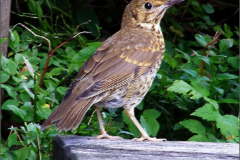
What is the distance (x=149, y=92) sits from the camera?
3977mm

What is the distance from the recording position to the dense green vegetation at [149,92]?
3.22 metres

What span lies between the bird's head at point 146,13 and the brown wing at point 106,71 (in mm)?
150

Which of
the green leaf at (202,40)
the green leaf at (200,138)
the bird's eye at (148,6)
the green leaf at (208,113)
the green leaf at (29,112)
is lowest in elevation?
the green leaf at (200,138)

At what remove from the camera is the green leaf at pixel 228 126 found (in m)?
3.17

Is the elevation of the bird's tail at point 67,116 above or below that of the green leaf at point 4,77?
below

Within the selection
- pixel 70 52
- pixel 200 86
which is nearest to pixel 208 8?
pixel 200 86

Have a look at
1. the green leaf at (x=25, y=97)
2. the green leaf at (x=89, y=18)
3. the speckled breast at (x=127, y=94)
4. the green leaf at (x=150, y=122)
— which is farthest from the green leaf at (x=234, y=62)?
the green leaf at (x=25, y=97)

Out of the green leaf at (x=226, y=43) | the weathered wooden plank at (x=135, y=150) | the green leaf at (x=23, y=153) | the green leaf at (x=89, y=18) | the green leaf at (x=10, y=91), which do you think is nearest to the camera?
the weathered wooden plank at (x=135, y=150)

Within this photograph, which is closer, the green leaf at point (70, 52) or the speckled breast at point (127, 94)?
the speckled breast at point (127, 94)

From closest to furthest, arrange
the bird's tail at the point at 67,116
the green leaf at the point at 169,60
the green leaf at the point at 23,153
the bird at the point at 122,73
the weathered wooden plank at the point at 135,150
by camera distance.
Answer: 1. the weathered wooden plank at the point at 135,150
2. the bird's tail at the point at 67,116
3. the bird at the point at 122,73
4. the green leaf at the point at 23,153
5. the green leaf at the point at 169,60

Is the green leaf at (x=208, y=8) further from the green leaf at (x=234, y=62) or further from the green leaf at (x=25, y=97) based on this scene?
the green leaf at (x=25, y=97)

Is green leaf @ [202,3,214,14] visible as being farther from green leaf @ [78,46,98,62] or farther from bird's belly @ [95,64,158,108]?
bird's belly @ [95,64,158,108]

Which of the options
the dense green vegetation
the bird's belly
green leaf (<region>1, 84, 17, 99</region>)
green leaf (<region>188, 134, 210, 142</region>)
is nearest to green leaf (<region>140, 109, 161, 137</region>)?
the dense green vegetation

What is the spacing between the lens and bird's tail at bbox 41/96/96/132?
8.79ft
